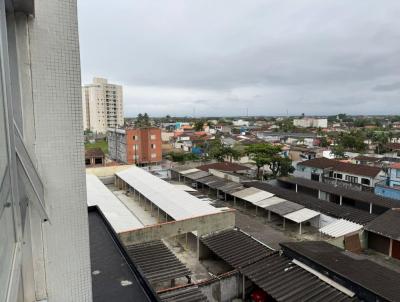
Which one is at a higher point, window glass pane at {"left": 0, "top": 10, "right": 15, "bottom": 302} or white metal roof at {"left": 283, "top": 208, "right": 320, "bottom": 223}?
window glass pane at {"left": 0, "top": 10, "right": 15, "bottom": 302}

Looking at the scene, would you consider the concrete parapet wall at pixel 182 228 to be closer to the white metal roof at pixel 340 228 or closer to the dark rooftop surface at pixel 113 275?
the dark rooftop surface at pixel 113 275

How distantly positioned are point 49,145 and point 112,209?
43.3ft

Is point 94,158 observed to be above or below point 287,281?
above

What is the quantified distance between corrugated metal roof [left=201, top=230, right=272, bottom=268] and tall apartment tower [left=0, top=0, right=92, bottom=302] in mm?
9279

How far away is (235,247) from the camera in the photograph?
1344 centimetres

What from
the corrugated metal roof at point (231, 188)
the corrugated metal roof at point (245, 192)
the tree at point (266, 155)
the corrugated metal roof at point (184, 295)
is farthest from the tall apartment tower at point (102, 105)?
the corrugated metal roof at point (184, 295)

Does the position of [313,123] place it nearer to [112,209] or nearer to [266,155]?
[266,155]

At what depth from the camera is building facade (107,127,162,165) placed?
42250mm

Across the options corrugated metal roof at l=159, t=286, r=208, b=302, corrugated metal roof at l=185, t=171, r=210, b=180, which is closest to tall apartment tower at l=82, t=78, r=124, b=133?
corrugated metal roof at l=185, t=171, r=210, b=180

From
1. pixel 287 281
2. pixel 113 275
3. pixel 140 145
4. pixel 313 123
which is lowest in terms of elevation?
pixel 287 281

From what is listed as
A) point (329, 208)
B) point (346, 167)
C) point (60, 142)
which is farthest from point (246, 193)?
point (60, 142)

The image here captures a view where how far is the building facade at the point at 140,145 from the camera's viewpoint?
139ft

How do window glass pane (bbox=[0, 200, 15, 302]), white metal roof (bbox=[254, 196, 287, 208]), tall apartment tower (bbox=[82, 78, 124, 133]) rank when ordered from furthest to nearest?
tall apartment tower (bbox=[82, 78, 124, 133]) → white metal roof (bbox=[254, 196, 287, 208]) → window glass pane (bbox=[0, 200, 15, 302])

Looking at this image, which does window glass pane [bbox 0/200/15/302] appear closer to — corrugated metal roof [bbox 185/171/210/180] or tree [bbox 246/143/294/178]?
corrugated metal roof [bbox 185/171/210/180]
